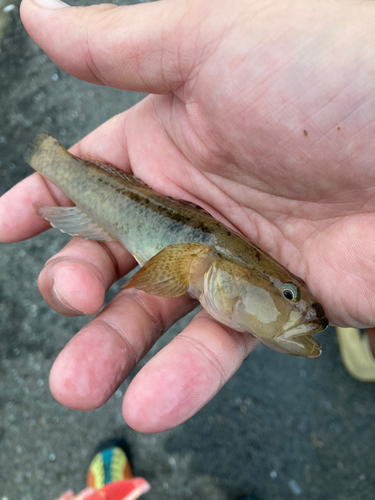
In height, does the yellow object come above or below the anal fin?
below

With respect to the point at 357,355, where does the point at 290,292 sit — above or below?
above

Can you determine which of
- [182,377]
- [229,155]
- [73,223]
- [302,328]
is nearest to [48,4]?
[73,223]

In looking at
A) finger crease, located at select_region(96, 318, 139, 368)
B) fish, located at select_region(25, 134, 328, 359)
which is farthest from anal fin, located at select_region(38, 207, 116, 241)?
finger crease, located at select_region(96, 318, 139, 368)

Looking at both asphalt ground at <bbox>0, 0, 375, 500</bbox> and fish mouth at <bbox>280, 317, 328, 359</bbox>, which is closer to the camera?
fish mouth at <bbox>280, 317, 328, 359</bbox>

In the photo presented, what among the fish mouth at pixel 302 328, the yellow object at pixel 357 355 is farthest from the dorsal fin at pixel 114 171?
the yellow object at pixel 357 355

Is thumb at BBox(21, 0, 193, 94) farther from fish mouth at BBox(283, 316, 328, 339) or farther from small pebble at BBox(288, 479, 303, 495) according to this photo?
small pebble at BBox(288, 479, 303, 495)

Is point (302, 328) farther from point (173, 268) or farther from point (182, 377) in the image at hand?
point (173, 268)
